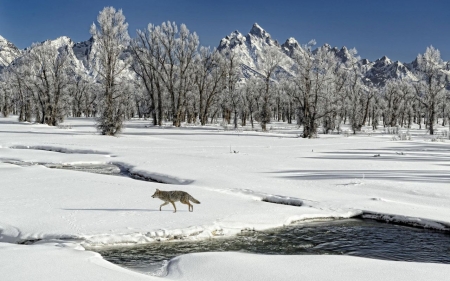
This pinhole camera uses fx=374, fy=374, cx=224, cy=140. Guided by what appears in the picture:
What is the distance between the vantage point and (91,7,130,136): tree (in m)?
36.2

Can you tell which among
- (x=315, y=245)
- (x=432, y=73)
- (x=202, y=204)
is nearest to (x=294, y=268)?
(x=315, y=245)

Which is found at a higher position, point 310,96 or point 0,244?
point 310,96

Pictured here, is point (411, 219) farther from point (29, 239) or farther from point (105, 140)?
point (105, 140)

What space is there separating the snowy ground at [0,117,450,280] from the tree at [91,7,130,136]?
46.5 ft

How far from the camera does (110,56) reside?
37.8m

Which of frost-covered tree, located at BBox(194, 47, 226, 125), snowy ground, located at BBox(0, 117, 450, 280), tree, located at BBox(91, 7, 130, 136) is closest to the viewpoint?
snowy ground, located at BBox(0, 117, 450, 280)

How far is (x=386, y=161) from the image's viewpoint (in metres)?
21.4

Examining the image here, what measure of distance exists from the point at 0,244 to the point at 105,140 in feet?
83.8

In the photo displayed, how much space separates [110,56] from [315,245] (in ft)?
112

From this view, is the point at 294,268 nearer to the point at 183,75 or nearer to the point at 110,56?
the point at 110,56

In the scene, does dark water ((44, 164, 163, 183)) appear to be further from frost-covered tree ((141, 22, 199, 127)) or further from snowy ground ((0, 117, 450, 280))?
frost-covered tree ((141, 22, 199, 127))

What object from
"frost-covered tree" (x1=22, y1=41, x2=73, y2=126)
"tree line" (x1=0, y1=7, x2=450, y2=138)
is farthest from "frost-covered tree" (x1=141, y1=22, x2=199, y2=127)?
"frost-covered tree" (x1=22, y1=41, x2=73, y2=126)

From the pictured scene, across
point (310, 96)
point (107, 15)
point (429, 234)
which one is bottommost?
point (429, 234)

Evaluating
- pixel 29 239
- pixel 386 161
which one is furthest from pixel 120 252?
pixel 386 161
